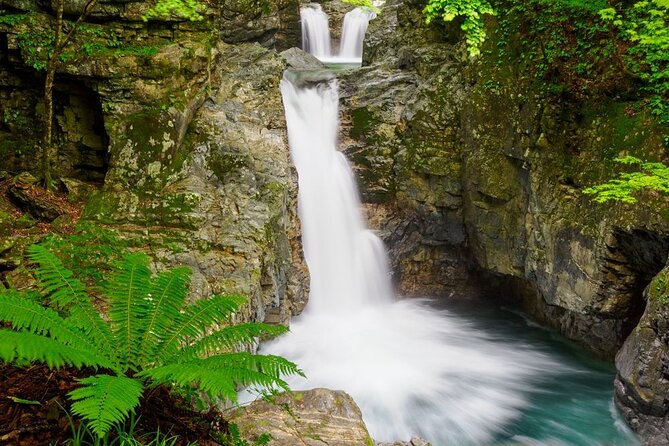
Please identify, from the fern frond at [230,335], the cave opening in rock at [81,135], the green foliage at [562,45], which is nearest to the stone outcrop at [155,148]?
the cave opening in rock at [81,135]

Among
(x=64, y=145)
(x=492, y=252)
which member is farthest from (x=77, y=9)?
(x=492, y=252)

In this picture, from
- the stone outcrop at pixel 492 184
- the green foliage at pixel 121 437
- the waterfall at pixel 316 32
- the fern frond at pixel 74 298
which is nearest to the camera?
the green foliage at pixel 121 437

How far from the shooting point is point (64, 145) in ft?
23.9

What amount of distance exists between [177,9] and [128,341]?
6345mm

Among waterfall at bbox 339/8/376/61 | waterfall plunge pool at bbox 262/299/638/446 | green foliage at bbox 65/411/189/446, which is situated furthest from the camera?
waterfall at bbox 339/8/376/61

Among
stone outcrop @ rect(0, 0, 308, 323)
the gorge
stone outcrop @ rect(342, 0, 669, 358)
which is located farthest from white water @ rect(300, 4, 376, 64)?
stone outcrop @ rect(0, 0, 308, 323)

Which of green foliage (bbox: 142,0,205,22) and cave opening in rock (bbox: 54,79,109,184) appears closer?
green foliage (bbox: 142,0,205,22)

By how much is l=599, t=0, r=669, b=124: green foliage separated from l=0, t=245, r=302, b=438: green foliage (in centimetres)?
669

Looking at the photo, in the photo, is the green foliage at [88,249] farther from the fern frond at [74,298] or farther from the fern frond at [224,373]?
the fern frond at [224,373]

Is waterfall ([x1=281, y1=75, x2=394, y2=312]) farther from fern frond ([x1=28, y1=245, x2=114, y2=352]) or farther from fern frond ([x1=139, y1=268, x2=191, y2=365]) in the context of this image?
fern frond ([x1=28, y1=245, x2=114, y2=352])

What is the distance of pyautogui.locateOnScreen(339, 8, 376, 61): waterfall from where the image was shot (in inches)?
659

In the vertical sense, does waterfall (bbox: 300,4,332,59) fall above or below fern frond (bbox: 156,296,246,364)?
above

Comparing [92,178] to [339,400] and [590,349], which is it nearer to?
[339,400]

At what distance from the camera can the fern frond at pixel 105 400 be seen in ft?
5.99
